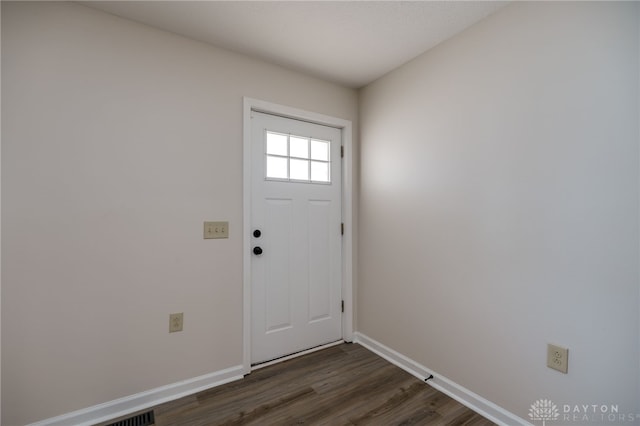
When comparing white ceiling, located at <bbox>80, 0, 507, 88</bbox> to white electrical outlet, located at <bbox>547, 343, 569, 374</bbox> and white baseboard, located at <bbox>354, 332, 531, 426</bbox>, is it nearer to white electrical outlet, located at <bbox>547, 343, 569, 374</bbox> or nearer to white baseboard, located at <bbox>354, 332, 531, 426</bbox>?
Answer: white electrical outlet, located at <bbox>547, 343, 569, 374</bbox>

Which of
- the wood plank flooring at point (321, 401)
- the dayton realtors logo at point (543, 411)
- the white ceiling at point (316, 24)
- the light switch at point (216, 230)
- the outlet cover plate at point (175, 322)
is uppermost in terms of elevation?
the white ceiling at point (316, 24)

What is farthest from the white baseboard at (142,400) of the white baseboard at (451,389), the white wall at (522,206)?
the white wall at (522,206)

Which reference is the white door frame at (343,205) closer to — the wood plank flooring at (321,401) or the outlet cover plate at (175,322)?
the wood plank flooring at (321,401)

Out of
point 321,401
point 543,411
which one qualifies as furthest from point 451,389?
point 321,401

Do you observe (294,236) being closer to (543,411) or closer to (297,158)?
(297,158)

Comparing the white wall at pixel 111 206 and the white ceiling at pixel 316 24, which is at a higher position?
the white ceiling at pixel 316 24

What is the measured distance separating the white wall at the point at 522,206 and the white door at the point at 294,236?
565 millimetres

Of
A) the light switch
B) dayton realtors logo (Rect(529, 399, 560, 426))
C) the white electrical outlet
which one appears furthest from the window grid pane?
dayton realtors logo (Rect(529, 399, 560, 426))

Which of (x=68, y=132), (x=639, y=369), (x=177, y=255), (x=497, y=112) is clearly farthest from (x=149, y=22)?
(x=639, y=369)

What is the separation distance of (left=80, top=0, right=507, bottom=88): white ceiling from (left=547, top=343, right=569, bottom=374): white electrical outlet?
74.6 inches

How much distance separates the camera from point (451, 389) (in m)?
1.89

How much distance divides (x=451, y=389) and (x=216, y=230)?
6.34 ft

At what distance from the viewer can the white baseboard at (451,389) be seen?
1616 mm

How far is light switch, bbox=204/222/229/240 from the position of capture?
200cm
